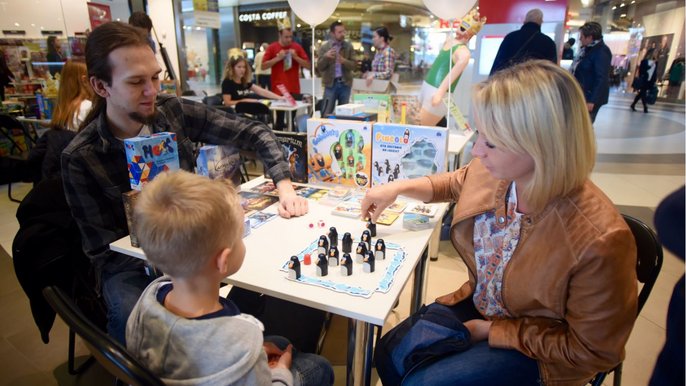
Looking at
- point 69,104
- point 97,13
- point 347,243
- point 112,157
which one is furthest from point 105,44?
point 97,13

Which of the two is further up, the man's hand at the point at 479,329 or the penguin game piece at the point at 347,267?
the penguin game piece at the point at 347,267

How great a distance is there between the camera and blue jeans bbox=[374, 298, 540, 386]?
1056 mm

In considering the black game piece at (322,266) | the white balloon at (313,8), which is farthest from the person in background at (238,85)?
the black game piece at (322,266)

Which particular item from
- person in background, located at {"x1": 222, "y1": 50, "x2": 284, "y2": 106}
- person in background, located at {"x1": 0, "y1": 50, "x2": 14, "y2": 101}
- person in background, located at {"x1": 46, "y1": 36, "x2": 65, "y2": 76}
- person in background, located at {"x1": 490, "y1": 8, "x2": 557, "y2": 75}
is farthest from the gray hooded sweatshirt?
person in background, located at {"x1": 46, "y1": 36, "x2": 65, "y2": 76}

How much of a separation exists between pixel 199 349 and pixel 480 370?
0.72 metres

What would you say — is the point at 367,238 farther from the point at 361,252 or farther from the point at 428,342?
the point at 428,342

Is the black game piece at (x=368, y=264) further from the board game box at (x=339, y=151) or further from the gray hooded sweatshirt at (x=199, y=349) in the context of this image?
the board game box at (x=339, y=151)

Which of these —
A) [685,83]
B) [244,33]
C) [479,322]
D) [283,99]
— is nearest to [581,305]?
[479,322]

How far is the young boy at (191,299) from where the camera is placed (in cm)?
82

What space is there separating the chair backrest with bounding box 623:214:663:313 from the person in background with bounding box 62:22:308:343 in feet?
3.70

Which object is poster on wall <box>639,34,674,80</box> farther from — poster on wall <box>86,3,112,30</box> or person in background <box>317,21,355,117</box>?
poster on wall <box>86,3,112,30</box>

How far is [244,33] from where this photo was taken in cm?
1027

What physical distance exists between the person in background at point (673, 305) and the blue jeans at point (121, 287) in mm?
1391

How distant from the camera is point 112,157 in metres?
1.47
